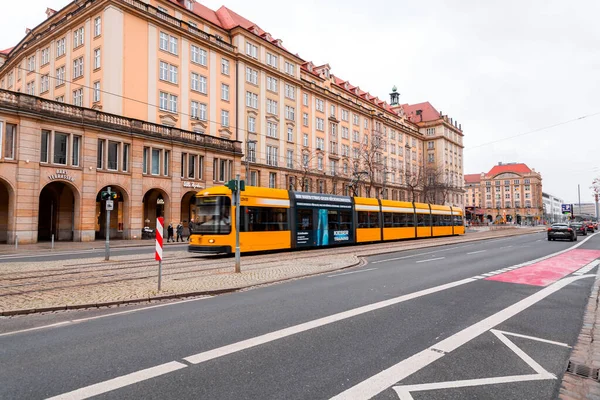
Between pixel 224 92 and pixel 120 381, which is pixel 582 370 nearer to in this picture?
pixel 120 381

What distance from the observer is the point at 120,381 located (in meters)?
4.01

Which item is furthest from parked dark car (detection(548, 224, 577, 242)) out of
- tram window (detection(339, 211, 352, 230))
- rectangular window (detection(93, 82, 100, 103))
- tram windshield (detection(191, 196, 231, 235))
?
rectangular window (detection(93, 82, 100, 103))

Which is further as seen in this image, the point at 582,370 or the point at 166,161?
the point at 166,161

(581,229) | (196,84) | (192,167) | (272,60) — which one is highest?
(272,60)

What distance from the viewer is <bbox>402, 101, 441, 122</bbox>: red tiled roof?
91.9 m

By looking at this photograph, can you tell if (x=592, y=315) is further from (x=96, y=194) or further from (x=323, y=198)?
(x=96, y=194)

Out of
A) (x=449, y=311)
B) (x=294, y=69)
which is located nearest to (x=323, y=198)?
(x=449, y=311)

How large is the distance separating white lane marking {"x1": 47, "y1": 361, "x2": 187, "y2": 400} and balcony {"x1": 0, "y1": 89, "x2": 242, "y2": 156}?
27.2 meters

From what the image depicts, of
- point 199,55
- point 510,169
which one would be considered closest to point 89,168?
point 199,55

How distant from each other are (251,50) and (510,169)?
5548 inches

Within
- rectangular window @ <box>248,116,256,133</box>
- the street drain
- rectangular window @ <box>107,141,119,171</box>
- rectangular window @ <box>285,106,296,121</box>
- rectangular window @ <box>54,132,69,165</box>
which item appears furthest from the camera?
rectangular window @ <box>285,106,296,121</box>

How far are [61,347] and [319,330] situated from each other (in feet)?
11.6

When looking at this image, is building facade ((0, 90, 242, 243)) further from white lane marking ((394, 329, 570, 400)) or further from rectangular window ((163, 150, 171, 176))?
white lane marking ((394, 329, 570, 400))

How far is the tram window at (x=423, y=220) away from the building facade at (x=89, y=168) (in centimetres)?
1855
